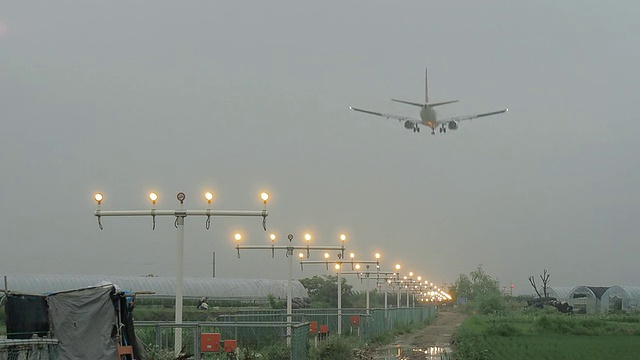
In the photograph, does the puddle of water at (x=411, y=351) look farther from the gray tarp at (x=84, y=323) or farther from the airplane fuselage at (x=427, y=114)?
the gray tarp at (x=84, y=323)

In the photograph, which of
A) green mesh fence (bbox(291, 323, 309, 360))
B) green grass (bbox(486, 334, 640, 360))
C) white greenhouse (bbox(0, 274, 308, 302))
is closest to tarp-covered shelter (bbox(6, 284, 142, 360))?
green mesh fence (bbox(291, 323, 309, 360))

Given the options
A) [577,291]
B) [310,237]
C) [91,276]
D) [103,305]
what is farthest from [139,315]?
[577,291]

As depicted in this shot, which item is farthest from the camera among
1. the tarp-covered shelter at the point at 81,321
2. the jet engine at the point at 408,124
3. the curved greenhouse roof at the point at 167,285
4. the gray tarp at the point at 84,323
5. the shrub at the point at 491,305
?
the shrub at the point at 491,305

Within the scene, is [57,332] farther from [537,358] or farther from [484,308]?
[484,308]

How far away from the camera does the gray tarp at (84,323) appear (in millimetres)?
17734

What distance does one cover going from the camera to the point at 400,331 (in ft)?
188

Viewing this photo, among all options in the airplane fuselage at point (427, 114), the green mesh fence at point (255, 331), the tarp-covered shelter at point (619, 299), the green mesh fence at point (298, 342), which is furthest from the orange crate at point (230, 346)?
the tarp-covered shelter at point (619, 299)

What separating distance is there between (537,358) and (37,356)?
22.8 metres

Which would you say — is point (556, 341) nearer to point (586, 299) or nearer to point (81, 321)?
point (81, 321)

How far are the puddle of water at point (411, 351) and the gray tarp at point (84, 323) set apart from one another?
16.8 m

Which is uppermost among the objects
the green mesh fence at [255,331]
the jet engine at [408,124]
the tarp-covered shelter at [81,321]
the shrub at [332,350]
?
the jet engine at [408,124]

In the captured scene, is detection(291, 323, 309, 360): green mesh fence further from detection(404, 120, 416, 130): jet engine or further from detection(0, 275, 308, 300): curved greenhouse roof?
detection(0, 275, 308, 300): curved greenhouse roof

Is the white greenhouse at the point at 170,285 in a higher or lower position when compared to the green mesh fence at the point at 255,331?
higher

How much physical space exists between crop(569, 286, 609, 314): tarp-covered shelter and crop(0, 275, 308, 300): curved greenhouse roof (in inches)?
1461
